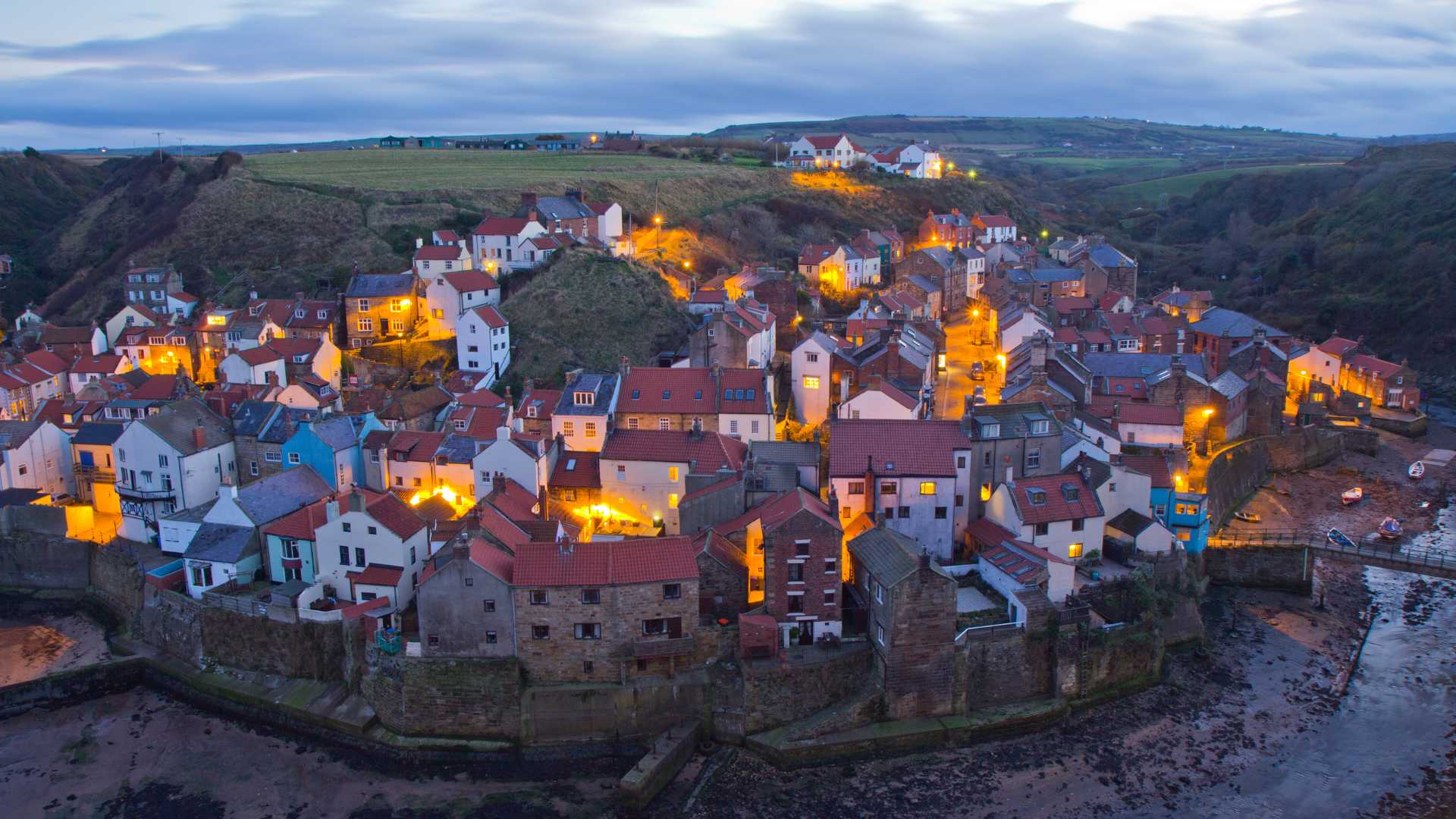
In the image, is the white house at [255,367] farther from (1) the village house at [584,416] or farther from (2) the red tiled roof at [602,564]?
(2) the red tiled roof at [602,564]

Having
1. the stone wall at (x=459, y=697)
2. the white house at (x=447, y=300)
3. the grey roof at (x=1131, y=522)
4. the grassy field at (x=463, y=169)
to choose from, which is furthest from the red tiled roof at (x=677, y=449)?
the grassy field at (x=463, y=169)

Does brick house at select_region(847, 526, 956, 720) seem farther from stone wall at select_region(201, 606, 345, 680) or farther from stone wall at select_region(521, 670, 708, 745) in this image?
stone wall at select_region(201, 606, 345, 680)

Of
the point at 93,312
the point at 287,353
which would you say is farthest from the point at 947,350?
the point at 93,312

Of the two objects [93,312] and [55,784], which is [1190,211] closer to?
[93,312]

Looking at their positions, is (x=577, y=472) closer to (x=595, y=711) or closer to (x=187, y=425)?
(x=595, y=711)

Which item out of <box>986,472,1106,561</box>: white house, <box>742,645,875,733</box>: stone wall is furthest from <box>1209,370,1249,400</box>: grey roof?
<box>742,645,875,733</box>: stone wall
